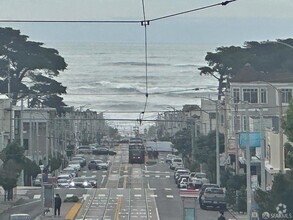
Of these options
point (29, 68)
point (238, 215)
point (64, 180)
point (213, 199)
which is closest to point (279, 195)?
point (238, 215)

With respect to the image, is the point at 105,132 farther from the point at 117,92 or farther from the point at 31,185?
the point at 31,185

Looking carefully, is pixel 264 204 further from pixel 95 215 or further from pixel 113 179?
pixel 113 179

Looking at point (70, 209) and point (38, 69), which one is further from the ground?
point (38, 69)

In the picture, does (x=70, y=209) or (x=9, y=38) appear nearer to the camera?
(x=70, y=209)

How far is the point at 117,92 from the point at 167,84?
1716 centimetres

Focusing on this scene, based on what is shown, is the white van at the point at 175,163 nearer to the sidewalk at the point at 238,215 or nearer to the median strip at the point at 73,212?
the median strip at the point at 73,212

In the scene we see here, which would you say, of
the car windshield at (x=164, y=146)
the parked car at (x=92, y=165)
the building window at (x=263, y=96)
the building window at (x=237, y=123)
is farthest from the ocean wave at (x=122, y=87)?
the building window at (x=237, y=123)

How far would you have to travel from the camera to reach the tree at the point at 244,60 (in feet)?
348

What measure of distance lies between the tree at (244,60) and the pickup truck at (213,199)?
51.2 m

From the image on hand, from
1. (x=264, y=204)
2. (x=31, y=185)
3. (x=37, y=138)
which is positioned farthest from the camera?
(x=37, y=138)

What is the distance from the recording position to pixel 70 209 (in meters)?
51.5

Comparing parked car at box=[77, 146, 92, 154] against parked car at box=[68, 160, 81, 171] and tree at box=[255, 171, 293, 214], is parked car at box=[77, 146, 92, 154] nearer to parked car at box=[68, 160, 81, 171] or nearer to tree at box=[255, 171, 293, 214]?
parked car at box=[68, 160, 81, 171]

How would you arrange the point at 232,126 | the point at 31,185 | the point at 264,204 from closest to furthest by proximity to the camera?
1. the point at 264,204
2. the point at 31,185
3. the point at 232,126

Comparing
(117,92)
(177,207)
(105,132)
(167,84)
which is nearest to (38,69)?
(177,207)
